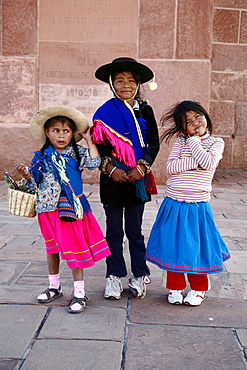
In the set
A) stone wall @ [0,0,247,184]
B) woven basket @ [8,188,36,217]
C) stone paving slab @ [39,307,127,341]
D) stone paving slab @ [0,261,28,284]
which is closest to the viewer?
stone paving slab @ [39,307,127,341]

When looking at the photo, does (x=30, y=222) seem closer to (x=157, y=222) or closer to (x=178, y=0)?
(x=157, y=222)

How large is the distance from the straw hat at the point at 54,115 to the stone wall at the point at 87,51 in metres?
3.98

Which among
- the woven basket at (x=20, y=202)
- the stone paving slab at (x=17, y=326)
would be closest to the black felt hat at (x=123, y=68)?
the woven basket at (x=20, y=202)

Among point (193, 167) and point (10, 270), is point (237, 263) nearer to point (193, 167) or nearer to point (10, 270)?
point (193, 167)

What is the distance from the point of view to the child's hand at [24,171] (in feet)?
8.55

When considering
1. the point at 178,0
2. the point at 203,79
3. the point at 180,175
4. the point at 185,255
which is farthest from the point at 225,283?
the point at 178,0

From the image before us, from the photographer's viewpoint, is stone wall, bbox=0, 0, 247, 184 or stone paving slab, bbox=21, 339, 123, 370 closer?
stone paving slab, bbox=21, 339, 123, 370

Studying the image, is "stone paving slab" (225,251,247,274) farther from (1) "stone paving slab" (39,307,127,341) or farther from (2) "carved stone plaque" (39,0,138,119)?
(2) "carved stone plaque" (39,0,138,119)

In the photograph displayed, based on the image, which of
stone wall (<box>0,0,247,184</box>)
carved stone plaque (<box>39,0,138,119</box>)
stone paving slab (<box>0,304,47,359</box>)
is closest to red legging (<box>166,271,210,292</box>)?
stone paving slab (<box>0,304,47,359</box>)

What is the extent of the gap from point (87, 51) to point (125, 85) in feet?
13.9

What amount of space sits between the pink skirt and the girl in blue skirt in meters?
0.41

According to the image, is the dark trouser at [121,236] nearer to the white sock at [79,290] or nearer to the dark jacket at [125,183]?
the dark jacket at [125,183]

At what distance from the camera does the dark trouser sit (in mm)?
2916

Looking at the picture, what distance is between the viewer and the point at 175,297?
9.19 feet
